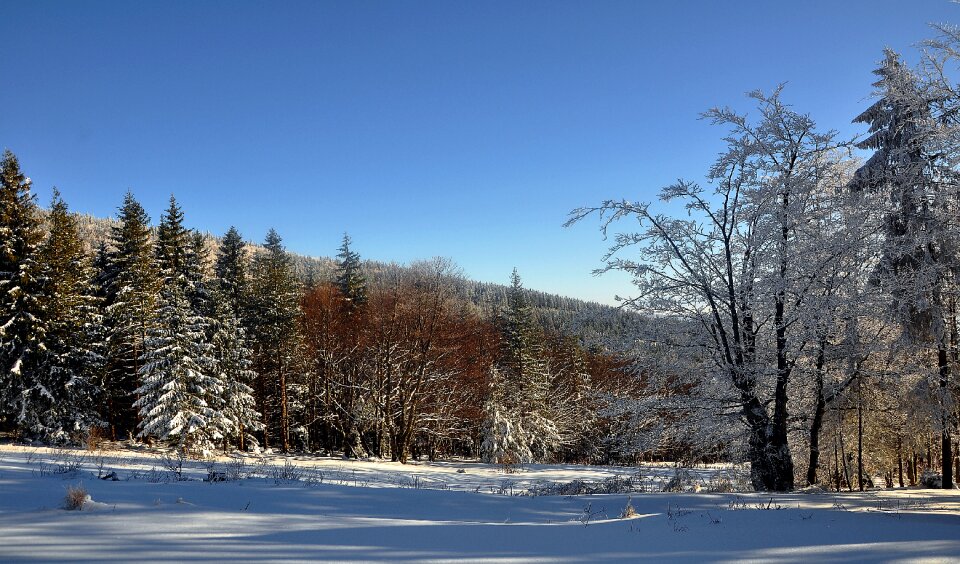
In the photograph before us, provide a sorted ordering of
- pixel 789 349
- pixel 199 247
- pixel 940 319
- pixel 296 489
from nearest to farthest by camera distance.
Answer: pixel 296 489 < pixel 789 349 < pixel 940 319 < pixel 199 247

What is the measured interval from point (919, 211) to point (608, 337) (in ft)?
26.4

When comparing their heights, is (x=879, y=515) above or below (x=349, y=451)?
above

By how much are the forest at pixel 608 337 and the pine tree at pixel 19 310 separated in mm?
102

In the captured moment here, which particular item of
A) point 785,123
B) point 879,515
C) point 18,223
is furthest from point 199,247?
point 879,515

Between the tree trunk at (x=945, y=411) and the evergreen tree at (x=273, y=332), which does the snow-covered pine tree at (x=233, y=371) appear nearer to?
the evergreen tree at (x=273, y=332)

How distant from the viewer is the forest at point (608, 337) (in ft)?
33.7

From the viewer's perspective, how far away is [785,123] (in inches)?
413

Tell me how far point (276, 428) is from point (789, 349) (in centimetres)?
3626

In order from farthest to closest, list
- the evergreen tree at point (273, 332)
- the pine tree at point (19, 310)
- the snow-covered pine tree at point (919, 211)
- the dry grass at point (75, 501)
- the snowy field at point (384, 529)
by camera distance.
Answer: the evergreen tree at point (273, 332) → the pine tree at point (19, 310) → the snow-covered pine tree at point (919, 211) → the dry grass at point (75, 501) → the snowy field at point (384, 529)

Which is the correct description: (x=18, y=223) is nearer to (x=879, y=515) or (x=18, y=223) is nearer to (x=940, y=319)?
(x=879, y=515)

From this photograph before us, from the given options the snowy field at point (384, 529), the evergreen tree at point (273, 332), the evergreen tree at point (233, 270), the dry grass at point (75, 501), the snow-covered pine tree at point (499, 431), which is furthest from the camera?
the evergreen tree at point (233, 270)

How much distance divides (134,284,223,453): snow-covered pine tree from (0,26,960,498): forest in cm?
11

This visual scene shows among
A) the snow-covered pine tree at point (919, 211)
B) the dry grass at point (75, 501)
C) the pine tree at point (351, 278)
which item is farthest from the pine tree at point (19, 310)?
the snow-covered pine tree at point (919, 211)

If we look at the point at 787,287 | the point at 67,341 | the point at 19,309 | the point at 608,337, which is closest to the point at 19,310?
the point at 19,309
